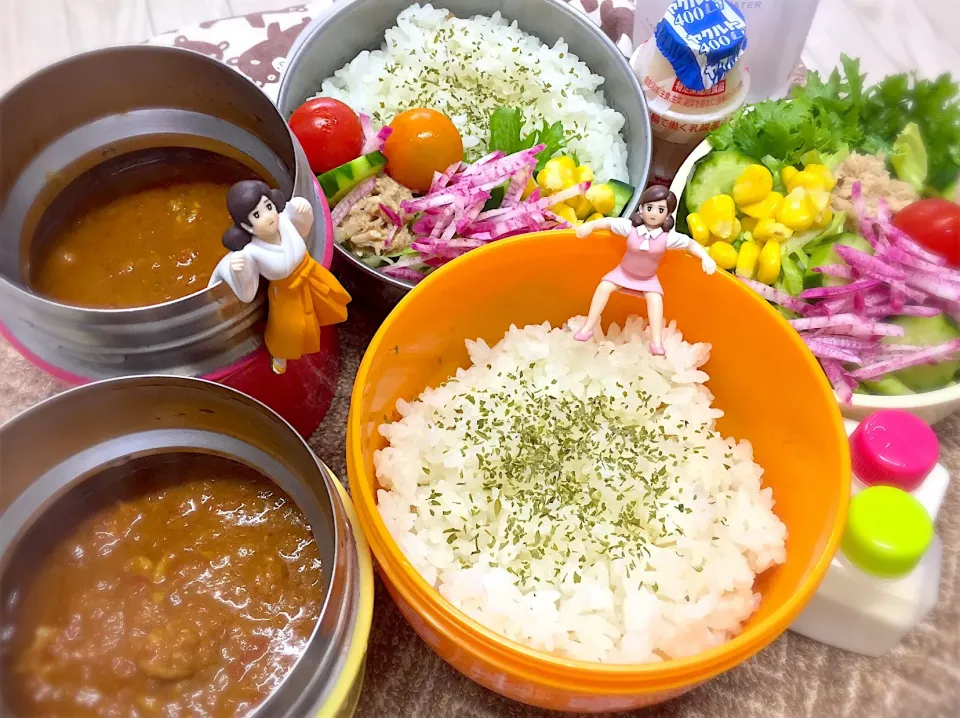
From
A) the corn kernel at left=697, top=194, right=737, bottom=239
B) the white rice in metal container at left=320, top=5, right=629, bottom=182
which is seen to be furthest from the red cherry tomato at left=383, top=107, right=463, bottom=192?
the corn kernel at left=697, top=194, right=737, bottom=239

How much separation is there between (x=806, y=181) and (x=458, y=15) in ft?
4.18

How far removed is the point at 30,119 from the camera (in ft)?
5.51

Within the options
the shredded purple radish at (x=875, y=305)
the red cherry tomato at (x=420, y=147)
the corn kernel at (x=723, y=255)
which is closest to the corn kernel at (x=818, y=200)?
the shredded purple radish at (x=875, y=305)

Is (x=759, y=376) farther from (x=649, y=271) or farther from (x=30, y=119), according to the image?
(x=30, y=119)

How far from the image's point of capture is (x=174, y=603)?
1.36 metres

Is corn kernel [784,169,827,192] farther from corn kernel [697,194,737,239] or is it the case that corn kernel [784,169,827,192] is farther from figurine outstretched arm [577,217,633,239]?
figurine outstretched arm [577,217,633,239]

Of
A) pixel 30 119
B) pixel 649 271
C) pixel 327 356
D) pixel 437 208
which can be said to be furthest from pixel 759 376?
pixel 30 119

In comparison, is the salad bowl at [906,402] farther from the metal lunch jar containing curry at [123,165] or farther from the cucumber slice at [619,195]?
the metal lunch jar containing curry at [123,165]

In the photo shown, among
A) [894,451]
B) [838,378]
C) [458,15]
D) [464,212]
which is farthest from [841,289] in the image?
[458,15]

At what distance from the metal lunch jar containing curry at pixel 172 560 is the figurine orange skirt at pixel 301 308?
0.51 feet

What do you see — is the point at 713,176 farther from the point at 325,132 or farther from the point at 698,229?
the point at 325,132

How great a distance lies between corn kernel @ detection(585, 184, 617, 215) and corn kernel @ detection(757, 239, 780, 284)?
41 cm

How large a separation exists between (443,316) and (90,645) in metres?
0.96

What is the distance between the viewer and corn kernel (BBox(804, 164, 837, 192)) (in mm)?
1902
